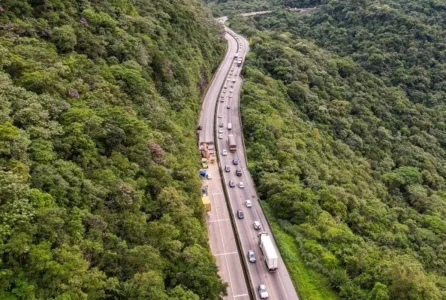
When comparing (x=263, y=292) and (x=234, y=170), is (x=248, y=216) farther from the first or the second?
(x=263, y=292)

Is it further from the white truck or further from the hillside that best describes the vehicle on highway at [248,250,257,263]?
the hillside

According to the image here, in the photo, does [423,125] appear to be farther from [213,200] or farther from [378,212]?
[213,200]

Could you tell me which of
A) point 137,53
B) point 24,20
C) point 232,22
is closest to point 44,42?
point 24,20

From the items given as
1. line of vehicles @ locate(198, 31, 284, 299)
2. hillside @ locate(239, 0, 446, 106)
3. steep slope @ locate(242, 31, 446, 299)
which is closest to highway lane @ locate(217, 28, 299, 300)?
line of vehicles @ locate(198, 31, 284, 299)

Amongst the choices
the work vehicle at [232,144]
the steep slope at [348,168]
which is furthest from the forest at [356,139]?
the work vehicle at [232,144]

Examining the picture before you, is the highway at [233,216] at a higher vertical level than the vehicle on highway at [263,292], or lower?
lower

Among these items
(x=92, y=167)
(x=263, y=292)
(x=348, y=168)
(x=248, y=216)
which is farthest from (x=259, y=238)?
(x=348, y=168)

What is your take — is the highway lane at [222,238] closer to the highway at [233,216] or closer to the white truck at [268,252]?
the highway at [233,216]
